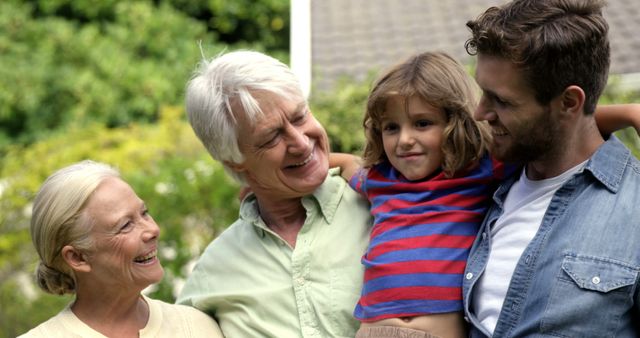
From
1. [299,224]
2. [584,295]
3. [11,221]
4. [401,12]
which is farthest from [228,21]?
[584,295]

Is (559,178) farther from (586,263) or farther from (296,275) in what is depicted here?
(296,275)

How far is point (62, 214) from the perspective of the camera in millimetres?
3141

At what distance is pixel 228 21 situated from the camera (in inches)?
607

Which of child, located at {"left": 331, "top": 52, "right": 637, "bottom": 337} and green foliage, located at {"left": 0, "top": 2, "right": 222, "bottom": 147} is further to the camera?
green foliage, located at {"left": 0, "top": 2, "right": 222, "bottom": 147}

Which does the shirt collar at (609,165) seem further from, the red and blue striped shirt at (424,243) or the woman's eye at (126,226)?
the woman's eye at (126,226)

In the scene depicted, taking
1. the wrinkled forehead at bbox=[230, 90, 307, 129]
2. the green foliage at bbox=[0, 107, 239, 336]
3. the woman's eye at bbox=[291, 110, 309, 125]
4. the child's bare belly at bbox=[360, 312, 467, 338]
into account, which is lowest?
the green foliage at bbox=[0, 107, 239, 336]

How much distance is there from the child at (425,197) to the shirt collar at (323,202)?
0.76 feet

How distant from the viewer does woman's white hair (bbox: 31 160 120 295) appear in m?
3.14

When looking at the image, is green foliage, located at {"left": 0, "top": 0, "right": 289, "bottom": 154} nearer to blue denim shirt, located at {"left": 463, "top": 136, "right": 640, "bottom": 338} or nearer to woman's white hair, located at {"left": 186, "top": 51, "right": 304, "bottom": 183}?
woman's white hair, located at {"left": 186, "top": 51, "right": 304, "bottom": 183}

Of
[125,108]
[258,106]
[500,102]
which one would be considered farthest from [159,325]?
[125,108]

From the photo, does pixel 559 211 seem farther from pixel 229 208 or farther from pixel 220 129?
pixel 229 208

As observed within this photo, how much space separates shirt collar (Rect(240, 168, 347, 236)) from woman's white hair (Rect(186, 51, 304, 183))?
0.22m

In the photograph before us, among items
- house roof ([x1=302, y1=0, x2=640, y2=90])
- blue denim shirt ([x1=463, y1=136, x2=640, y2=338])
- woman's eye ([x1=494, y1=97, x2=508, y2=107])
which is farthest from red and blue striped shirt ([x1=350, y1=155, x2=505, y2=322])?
house roof ([x1=302, y1=0, x2=640, y2=90])

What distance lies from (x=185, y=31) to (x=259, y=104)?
11.5 metres
